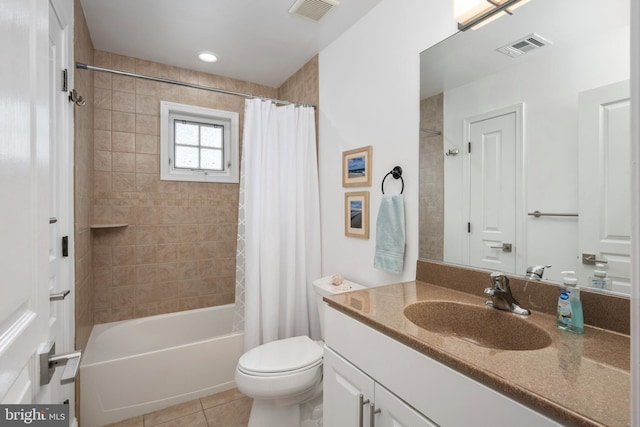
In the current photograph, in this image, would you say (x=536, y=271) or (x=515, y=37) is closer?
(x=536, y=271)

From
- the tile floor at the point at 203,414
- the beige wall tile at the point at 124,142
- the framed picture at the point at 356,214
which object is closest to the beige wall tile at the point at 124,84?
the beige wall tile at the point at 124,142

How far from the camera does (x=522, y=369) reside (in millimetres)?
736

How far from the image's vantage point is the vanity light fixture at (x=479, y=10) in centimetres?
A: 124

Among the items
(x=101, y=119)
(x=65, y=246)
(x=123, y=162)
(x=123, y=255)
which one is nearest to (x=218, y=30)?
(x=101, y=119)

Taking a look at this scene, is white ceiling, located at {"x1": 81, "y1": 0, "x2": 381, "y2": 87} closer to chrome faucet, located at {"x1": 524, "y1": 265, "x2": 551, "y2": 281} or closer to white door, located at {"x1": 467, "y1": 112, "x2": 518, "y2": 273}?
white door, located at {"x1": 467, "y1": 112, "x2": 518, "y2": 273}

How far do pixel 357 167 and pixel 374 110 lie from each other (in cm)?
37

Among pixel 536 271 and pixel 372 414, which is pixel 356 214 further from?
pixel 372 414

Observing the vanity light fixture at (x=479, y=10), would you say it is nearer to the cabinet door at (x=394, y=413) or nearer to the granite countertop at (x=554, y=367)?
the granite countertop at (x=554, y=367)

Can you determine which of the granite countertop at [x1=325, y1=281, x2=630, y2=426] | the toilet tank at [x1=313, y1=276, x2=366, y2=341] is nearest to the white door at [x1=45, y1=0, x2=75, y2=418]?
the toilet tank at [x1=313, y1=276, x2=366, y2=341]

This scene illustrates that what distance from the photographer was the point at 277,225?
2188 mm

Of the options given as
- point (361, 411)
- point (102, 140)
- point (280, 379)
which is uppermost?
point (102, 140)

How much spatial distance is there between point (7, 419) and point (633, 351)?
34.0 inches

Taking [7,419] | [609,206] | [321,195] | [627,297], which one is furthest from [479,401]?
[321,195]

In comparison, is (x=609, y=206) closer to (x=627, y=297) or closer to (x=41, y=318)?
(x=627, y=297)
